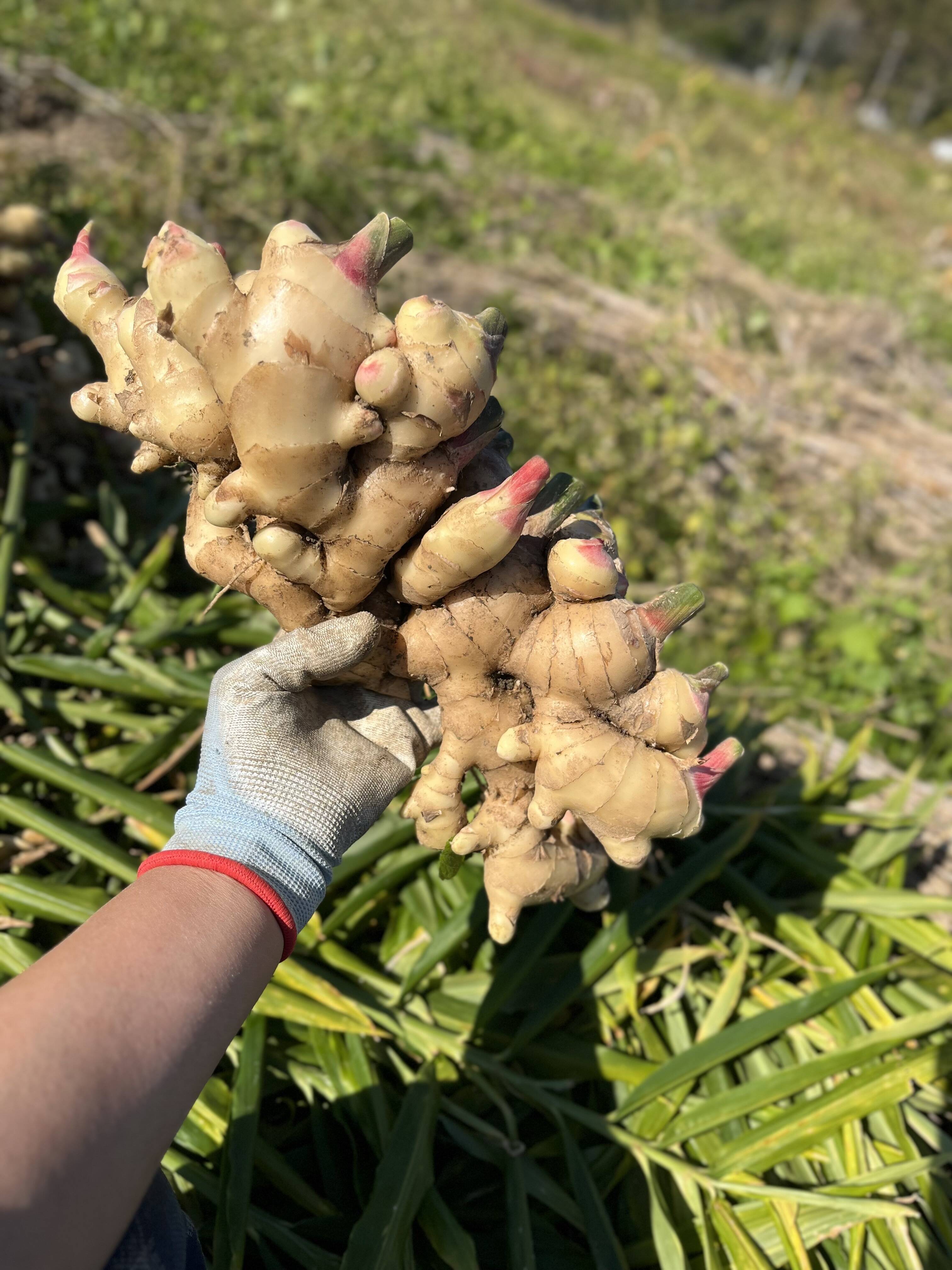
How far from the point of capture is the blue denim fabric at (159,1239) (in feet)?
2.96

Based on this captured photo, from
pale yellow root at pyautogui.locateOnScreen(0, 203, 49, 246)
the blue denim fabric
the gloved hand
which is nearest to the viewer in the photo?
the blue denim fabric

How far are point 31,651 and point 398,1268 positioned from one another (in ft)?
4.99

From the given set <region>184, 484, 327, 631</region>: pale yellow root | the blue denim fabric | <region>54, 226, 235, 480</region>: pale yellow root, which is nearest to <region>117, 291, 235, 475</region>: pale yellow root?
<region>54, 226, 235, 480</region>: pale yellow root

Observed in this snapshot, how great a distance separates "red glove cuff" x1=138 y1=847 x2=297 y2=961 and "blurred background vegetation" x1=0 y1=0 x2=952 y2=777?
1.58 m

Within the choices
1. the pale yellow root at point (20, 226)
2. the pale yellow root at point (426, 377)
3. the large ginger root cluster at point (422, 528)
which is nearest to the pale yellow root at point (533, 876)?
the large ginger root cluster at point (422, 528)

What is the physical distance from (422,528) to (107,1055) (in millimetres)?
689

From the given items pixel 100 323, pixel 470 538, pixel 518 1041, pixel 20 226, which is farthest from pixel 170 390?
pixel 20 226

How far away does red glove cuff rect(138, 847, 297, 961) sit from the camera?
3.19 ft

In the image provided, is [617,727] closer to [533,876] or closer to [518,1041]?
[533,876]

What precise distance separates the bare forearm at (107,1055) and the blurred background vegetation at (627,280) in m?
1.71

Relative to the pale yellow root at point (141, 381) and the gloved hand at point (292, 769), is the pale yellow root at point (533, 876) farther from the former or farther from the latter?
the pale yellow root at point (141, 381)

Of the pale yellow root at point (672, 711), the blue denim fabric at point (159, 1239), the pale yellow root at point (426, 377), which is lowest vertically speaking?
the blue denim fabric at point (159, 1239)

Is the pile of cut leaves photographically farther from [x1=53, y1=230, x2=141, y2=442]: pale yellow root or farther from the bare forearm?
the bare forearm

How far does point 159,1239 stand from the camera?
0.97 metres
